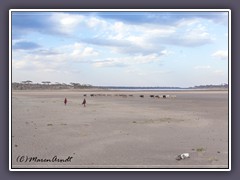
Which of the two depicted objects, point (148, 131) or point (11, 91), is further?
point (148, 131)

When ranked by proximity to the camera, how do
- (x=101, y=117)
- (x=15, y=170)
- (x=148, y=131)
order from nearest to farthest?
(x=15, y=170) → (x=148, y=131) → (x=101, y=117)

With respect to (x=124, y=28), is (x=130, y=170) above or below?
below

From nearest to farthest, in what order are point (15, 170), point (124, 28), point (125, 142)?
point (15, 170)
point (124, 28)
point (125, 142)

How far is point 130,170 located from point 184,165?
1.19m

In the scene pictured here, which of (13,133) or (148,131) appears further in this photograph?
(148,131)

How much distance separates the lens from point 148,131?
36.0 feet

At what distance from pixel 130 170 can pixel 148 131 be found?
9.53 feet

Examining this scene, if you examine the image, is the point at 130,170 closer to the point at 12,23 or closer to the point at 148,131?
the point at 148,131

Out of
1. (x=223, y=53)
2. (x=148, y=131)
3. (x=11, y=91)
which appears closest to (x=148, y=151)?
(x=148, y=131)

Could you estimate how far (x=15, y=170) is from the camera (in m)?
8.15

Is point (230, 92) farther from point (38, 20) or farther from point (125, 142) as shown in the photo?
point (38, 20)

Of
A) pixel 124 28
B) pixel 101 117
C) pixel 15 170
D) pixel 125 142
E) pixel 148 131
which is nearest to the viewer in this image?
pixel 15 170

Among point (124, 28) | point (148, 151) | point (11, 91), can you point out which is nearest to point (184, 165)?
point (148, 151)

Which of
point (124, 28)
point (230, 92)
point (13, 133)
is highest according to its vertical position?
point (124, 28)
